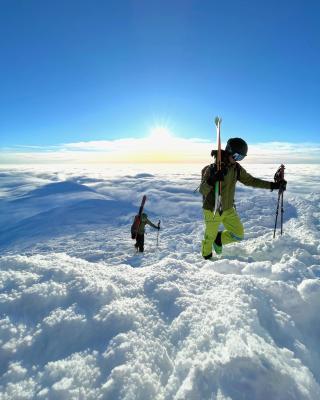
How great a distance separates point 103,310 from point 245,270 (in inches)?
96.3

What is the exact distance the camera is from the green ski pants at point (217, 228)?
5.74 metres

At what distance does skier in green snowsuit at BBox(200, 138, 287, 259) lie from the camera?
17.1 feet

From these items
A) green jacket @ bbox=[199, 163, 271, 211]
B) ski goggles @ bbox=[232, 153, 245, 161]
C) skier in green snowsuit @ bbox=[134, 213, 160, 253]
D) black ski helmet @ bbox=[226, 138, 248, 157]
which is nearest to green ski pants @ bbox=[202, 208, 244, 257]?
green jacket @ bbox=[199, 163, 271, 211]

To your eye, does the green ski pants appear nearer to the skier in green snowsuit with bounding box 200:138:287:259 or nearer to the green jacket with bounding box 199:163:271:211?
the skier in green snowsuit with bounding box 200:138:287:259

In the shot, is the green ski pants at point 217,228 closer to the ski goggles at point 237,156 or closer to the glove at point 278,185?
the glove at point 278,185

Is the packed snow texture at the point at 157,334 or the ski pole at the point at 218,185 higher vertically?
the ski pole at the point at 218,185

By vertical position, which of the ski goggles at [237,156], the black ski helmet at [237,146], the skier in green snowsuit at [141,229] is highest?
the black ski helmet at [237,146]

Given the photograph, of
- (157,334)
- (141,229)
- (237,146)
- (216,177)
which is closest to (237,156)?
(237,146)

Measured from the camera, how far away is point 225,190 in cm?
573

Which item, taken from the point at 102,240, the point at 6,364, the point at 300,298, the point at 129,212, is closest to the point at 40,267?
the point at 6,364

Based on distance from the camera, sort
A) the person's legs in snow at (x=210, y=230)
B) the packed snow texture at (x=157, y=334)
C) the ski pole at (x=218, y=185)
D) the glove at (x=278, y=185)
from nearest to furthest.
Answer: the packed snow texture at (x=157, y=334) → the ski pole at (x=218, y=185) → the person's legs in snow at (x=210, y=230) → the glove at (x=278, y=185)

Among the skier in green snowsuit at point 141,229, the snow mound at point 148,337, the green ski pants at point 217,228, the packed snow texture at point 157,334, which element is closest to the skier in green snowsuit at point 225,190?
the green ski pants at point 217,228

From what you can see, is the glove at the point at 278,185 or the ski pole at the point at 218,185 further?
the glove at the point at 278,185

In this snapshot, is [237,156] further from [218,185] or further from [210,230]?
[210,230]
